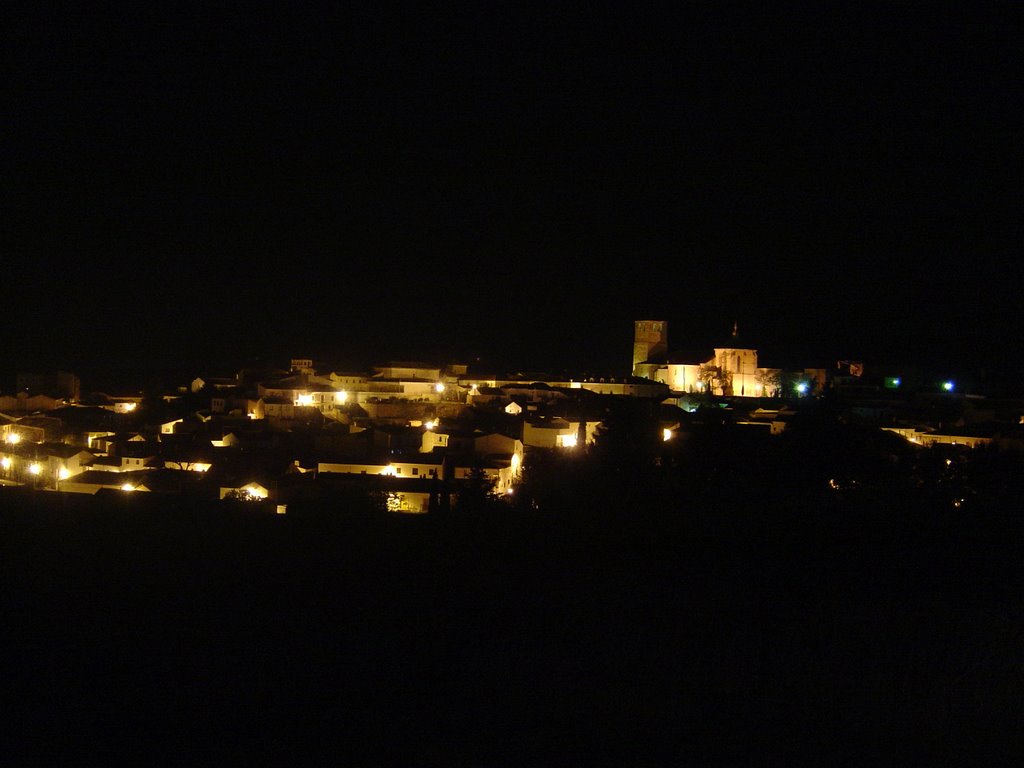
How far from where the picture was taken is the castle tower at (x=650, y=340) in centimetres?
3416

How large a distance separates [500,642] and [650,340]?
1200 inches

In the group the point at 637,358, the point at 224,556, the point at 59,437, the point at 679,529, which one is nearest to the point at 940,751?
the point at 679,529

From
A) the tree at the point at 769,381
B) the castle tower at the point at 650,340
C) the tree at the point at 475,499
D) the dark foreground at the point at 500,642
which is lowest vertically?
the dark foreground at the point at 500,642

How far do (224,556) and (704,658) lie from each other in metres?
3.28

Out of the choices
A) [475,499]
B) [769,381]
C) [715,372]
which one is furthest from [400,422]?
[769,381]

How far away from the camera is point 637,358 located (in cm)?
3438

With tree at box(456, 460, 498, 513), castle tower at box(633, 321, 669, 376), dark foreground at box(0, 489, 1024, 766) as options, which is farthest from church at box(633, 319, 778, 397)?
dark foreground at box(0, 489, 1024, 766)

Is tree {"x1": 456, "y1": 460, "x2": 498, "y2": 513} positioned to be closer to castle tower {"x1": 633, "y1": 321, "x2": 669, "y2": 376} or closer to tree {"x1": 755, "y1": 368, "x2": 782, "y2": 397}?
tree {"x1": 755, "y1": 368, "x2": 782, "y2": 397}

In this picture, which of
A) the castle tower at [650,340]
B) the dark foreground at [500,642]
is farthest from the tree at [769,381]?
the dark foreground at [500,642]

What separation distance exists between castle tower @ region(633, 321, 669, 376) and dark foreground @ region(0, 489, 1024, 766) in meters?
27.2

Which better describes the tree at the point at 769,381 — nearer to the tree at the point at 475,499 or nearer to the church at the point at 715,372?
the church at the point at 715,372

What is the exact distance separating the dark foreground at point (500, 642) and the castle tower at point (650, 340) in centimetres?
2720

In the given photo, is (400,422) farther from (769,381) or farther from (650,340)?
(650,340)

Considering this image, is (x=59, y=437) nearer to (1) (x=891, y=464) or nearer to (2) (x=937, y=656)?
(1) (x=891, y=464)
